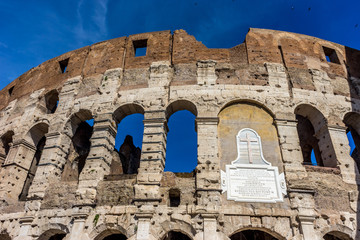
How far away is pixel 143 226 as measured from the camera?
768cm

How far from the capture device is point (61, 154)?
10094mm

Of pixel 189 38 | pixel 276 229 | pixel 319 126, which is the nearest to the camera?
pixel 276 229

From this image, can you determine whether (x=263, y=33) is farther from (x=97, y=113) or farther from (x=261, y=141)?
(x=97, y=113)

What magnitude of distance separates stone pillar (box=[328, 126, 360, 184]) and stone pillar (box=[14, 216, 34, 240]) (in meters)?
10.1

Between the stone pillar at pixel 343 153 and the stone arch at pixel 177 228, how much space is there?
520cm

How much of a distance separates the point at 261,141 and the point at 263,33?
210 inches

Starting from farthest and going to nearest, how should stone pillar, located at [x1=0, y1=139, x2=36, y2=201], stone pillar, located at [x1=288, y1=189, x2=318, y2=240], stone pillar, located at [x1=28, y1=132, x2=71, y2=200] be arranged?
1. stone pillar, located at [x1=0, y1=139, x2=36, y2=201]
2. stone pillar, located at [x1=28, y1=132, x2=71, y2=200]
3. stone pillar, located at [x1=288, y1=189, x2=318, y2=240]

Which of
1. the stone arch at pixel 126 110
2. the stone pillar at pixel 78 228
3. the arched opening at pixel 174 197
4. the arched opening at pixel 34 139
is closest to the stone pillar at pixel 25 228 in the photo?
the stone pillar at pixel 78 228

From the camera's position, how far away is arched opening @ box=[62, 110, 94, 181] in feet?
35.7

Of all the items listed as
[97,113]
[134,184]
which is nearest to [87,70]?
[97,113]

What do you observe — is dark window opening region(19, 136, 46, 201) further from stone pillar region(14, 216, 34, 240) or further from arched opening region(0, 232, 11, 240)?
stone pillar region(14, 216, 34, 240)

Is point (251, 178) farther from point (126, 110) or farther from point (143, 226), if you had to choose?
point (126, 110)

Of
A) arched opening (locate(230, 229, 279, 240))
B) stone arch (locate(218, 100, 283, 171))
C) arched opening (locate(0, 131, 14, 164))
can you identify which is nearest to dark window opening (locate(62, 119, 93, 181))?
arched opening (locate(0, 131, 14, 164))

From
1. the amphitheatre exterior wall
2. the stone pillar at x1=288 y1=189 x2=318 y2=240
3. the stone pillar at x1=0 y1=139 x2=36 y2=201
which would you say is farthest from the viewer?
the stone pillar at x1=0 y1=139 x2=36 y2=201
